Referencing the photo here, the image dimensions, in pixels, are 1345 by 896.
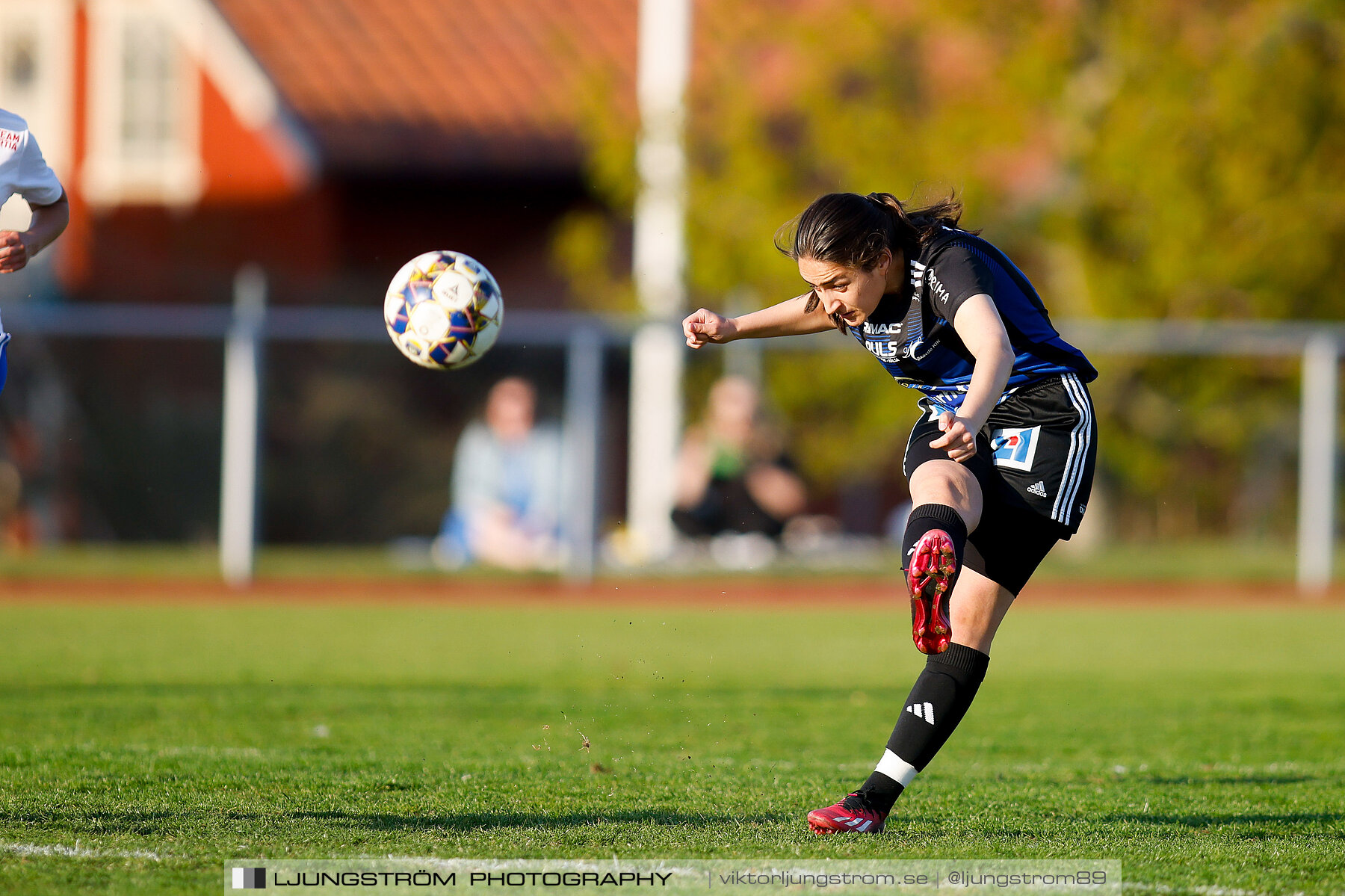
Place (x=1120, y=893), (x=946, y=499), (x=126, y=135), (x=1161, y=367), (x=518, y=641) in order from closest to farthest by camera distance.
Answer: (x=1120, y=893) → (x=946, y=499) → (x=518, y=641) → (x=1161, y=367) → (x=126, y=135)

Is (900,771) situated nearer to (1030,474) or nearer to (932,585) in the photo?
(932,585)

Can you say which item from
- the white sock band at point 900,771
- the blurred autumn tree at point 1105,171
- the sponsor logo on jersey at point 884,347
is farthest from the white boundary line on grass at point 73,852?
the blurred autumn tree at point 1105,171

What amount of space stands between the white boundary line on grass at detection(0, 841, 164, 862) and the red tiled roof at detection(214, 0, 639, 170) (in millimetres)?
18209

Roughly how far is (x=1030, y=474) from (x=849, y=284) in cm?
75

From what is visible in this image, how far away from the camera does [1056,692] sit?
325 inches

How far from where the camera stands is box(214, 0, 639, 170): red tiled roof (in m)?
22.7

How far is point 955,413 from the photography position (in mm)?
4285

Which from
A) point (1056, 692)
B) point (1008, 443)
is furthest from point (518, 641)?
point (1008, 443)

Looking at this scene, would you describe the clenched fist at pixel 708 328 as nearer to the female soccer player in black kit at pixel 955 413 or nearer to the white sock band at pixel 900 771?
the female soccer player in black kit at pixel 955 413

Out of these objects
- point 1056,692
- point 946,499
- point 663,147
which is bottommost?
point 1056,692

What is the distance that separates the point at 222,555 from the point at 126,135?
10.2 metres

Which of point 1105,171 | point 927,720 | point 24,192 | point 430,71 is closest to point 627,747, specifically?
point 927,720

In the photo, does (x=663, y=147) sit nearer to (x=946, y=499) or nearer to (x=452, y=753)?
(x=452, y=753)

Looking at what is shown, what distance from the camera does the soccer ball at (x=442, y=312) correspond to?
5629 millimetres
